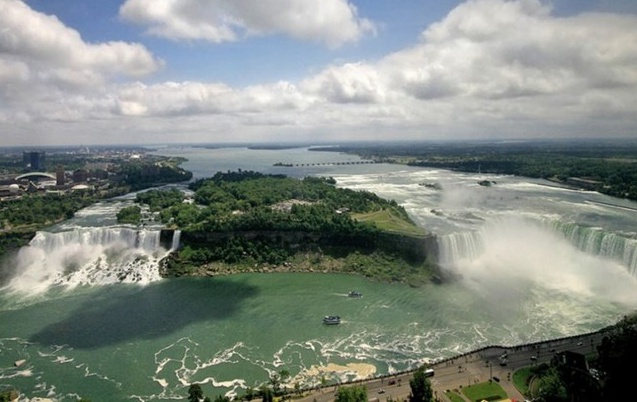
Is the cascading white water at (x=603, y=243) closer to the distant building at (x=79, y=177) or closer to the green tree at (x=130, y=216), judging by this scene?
the green tree at (x=130, y=216)

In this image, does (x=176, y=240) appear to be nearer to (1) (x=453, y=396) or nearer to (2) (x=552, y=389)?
(1) (x=453, y=396)

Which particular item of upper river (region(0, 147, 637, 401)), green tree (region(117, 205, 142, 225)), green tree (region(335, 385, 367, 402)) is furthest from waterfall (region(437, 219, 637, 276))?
green tree (region(117, 205, 142, 225))

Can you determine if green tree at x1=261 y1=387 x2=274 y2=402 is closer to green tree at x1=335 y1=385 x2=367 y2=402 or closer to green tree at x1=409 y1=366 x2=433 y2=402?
green tree at x1=335 y1=385 x2=367 y2=402

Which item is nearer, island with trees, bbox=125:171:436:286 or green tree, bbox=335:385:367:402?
green tree, bbox=335:385:367:402

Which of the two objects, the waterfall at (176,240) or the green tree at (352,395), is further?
the waterfall at (176,240)

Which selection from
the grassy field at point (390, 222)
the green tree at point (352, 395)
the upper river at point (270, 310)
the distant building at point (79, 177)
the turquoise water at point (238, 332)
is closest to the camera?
the green tree at point (352, 395)

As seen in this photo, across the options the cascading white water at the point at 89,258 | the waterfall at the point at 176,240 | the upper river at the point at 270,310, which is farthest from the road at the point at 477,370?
the waterfall at the point at 176,240

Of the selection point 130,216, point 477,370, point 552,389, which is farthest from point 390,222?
point 552,389
